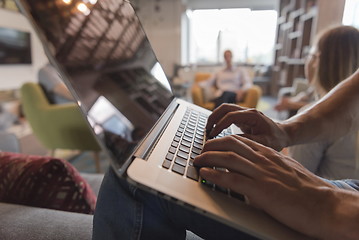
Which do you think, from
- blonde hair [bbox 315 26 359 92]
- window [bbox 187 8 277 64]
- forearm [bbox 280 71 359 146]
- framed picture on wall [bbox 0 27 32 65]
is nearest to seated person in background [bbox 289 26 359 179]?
blonde hair [bbox 315 26 359 92]

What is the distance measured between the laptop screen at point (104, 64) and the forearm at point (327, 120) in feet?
1.03

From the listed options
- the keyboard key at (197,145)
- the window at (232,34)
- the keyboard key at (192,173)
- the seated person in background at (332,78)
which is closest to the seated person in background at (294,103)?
the seated person in background at (332,78)

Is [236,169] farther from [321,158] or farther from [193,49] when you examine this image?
[193,49]

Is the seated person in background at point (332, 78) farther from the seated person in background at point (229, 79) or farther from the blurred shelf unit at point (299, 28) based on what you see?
the seated person in background at point (229, 79)

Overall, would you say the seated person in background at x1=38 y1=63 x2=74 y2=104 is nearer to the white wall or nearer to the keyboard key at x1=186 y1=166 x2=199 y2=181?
the white wall

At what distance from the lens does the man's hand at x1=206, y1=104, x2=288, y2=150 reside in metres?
0.50

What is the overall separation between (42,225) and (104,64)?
0.97 feet

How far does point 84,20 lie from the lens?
38cm

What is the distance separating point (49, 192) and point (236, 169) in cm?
45

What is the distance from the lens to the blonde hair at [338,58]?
3.49 ft

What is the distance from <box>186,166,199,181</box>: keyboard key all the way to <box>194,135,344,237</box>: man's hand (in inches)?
0.4

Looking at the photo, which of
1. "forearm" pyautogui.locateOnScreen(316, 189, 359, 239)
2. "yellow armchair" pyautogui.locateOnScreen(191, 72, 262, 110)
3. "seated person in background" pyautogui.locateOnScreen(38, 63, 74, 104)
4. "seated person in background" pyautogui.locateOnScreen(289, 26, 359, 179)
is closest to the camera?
"forearm" pyautogui.locateOnScreen(316, 189, 359, 239)

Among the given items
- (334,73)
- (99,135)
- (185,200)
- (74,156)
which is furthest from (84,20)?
(74,156)

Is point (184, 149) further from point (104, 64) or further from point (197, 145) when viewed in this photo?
point (104, 64)
